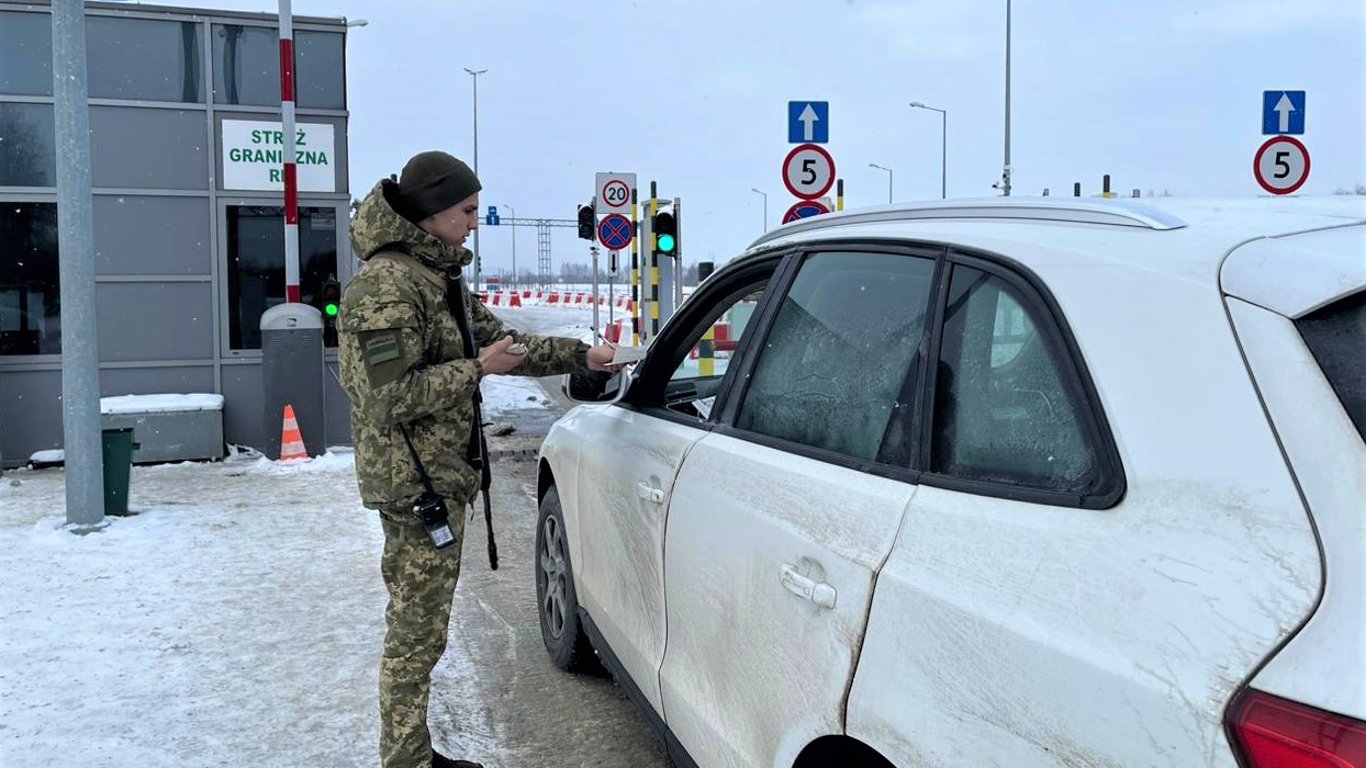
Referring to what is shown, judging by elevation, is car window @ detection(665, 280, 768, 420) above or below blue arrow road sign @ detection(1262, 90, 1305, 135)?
below

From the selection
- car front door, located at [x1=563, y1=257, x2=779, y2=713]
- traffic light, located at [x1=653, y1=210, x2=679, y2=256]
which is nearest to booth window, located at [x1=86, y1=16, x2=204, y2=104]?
traffic light, located at [x1=653, y1=210, x2=679, y2=256]

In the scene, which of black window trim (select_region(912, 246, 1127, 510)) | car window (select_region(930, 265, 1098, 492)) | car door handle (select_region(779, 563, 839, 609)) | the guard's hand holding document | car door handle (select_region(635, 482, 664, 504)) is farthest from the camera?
the guard's hand holding document

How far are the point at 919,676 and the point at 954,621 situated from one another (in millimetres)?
121

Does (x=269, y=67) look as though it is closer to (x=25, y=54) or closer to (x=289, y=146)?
(x=289, y=146)

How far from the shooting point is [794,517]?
2.17m

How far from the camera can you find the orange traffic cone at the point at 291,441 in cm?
884

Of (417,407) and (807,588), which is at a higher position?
(417,407)

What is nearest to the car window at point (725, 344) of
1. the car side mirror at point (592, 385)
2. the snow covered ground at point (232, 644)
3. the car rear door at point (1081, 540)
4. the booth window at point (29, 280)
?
the car side mirror at point (592, 385)

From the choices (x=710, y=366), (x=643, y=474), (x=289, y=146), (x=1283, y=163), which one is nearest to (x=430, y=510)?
(x=643, y=474)

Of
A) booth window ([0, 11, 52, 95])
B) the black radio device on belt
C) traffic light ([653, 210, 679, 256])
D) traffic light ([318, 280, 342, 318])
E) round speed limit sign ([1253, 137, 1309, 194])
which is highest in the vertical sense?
booth window ([0, 11, 52, 95])

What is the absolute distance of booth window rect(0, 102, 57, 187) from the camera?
863cm

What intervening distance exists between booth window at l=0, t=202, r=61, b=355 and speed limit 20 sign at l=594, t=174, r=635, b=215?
26.7ft

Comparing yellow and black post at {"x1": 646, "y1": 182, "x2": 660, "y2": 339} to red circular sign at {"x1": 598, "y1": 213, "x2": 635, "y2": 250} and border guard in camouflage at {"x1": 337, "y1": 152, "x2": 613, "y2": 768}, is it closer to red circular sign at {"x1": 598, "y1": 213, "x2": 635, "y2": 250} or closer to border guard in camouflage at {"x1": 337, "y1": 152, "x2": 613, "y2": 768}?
red circular sign at {"x1": 598, "y1": 213, "x2": 635, "y2": 250}

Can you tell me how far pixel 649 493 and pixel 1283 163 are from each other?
35.8 ft
